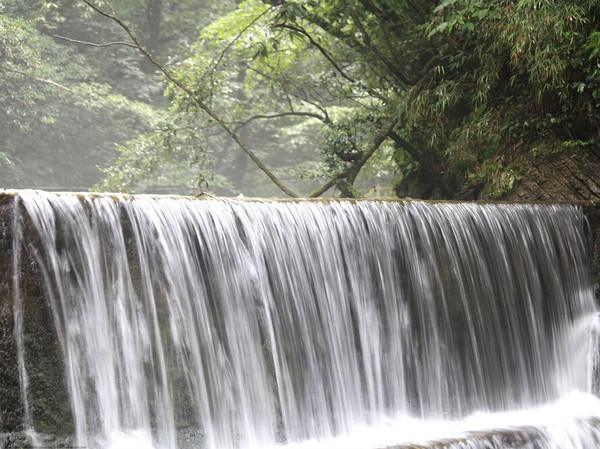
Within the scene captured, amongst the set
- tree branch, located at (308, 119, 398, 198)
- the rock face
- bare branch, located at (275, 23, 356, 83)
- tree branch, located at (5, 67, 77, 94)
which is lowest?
the rock face

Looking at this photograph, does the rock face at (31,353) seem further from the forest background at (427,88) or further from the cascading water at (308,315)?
the forest background at (427,88)

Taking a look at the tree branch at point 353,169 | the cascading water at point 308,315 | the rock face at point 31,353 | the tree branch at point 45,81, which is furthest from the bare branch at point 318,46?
the tree branch at point 45,81

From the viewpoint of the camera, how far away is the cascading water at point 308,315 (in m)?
4.81

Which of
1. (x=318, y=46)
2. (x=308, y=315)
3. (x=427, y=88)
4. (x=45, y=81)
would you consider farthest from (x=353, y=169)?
(x=45, y=81)

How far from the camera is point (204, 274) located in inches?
214

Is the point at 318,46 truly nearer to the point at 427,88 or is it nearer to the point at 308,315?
the point at 427,88

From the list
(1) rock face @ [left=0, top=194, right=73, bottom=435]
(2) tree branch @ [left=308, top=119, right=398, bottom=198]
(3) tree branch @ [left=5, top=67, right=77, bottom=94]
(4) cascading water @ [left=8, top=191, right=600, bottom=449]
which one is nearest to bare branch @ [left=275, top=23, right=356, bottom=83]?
(2) tree branch @ [left=308, top=119, right=398, bottom=198]

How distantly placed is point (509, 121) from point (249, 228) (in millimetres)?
4705

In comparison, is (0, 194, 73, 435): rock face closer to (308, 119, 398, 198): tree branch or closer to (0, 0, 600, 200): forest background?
(0, 0, 600, 200): forest background

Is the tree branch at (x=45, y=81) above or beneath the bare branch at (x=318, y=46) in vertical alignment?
above

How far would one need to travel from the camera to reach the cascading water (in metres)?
4.81

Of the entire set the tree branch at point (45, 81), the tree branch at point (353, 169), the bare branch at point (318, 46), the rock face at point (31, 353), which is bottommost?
the rock face at point (31, 353)

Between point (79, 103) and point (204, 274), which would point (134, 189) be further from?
point (204, 274)

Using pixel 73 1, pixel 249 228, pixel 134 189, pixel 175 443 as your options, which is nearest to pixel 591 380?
pixel 249 228
